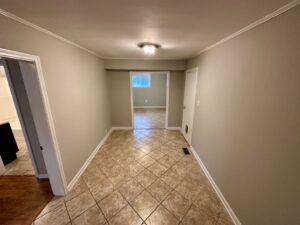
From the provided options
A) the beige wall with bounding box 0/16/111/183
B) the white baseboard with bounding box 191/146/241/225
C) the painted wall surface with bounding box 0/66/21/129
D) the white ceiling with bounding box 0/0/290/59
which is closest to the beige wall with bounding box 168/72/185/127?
the white baseboard with bounding box 191/146/241/225

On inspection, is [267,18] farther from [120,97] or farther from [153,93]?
[153,93]

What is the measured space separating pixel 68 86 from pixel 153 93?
6.15 metres

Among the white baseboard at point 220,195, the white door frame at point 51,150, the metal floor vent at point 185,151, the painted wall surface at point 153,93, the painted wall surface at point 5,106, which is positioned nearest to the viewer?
the white door frame at point 51,150

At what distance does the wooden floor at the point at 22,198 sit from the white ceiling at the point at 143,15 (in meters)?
2.39

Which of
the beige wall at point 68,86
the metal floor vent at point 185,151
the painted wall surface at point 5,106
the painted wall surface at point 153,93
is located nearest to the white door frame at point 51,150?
the beige wall at point 68,86

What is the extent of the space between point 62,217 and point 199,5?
9.18ft

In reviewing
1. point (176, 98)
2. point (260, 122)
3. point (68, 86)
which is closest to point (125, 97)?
point (176, 98)

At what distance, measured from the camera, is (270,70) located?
1.22 metres

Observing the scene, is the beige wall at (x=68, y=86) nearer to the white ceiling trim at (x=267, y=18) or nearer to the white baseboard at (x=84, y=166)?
the white baseboard at (x=84, y=166)

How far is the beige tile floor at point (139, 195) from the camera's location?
5.82ft

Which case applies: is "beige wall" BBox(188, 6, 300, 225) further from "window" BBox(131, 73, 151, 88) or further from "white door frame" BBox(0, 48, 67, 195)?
"window" BBox(131, 73, 151, 88)

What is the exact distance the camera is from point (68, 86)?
2.18 metres

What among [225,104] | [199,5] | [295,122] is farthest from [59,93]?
[295,122]

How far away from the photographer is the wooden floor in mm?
1773
